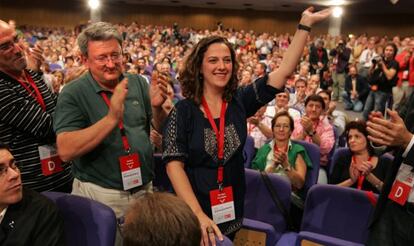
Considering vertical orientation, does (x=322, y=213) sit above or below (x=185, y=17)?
below

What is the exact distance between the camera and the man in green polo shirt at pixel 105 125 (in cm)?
135

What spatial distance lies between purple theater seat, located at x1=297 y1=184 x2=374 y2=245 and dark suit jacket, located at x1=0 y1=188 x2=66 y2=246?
4.08ft

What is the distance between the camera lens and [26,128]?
5.14 feet

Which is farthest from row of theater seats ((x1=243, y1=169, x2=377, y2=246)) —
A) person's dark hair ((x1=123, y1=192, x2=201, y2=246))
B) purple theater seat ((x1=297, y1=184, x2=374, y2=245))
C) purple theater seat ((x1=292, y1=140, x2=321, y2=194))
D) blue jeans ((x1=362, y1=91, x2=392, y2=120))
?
blue jeans ((x1=362, y1=91, x2=392, y2=120))

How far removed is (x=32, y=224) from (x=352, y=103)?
7544 mm

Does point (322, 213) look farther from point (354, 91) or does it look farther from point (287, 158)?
point (354, 91)

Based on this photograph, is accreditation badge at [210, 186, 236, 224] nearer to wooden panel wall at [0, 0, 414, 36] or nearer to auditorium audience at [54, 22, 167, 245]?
auditorium audience at [54, 22, 167, 245]

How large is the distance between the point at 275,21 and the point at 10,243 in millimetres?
20176

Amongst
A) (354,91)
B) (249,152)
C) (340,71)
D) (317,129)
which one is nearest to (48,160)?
(249,152)

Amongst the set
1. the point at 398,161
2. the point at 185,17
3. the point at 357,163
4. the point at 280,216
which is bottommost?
the point at 280,216

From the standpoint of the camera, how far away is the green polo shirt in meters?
1.42

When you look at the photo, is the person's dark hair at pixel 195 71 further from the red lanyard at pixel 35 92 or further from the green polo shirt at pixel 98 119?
the red lanyard at pixel 35 92

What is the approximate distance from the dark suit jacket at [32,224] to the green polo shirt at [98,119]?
0.18 metres

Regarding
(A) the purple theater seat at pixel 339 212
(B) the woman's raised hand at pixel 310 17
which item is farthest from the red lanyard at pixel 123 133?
(A) the purple theater seat at pixel 339 212
